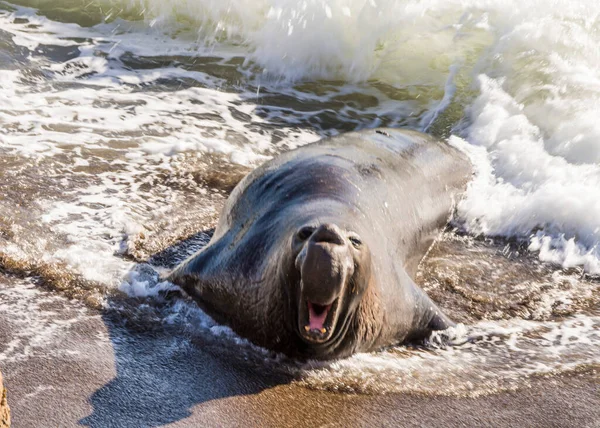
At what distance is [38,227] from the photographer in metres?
4.85

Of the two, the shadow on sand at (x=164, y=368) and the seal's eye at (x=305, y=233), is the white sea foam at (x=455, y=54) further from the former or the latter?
the seal's eye at (x=305, y=233)

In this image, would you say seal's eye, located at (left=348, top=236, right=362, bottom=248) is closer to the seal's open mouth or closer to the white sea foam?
the seal's open mouth

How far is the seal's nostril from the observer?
3254 mm

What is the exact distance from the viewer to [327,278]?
317 cm

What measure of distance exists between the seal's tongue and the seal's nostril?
31 cm

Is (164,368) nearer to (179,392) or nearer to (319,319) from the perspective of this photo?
(179,392)

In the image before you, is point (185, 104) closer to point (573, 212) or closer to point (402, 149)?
point (402, 149)

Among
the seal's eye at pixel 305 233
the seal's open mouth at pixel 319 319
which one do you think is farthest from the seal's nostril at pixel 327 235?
the seal's open mouth at pixel 319 319

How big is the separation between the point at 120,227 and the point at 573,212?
3406mm

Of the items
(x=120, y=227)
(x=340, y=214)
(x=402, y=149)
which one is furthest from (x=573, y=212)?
(x=120, y=227)

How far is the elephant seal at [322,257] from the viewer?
11.2 feet

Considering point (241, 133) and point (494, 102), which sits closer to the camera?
point (241, 133)

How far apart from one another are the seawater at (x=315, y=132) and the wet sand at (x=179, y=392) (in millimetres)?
130

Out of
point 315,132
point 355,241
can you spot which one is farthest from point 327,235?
point 315,132
